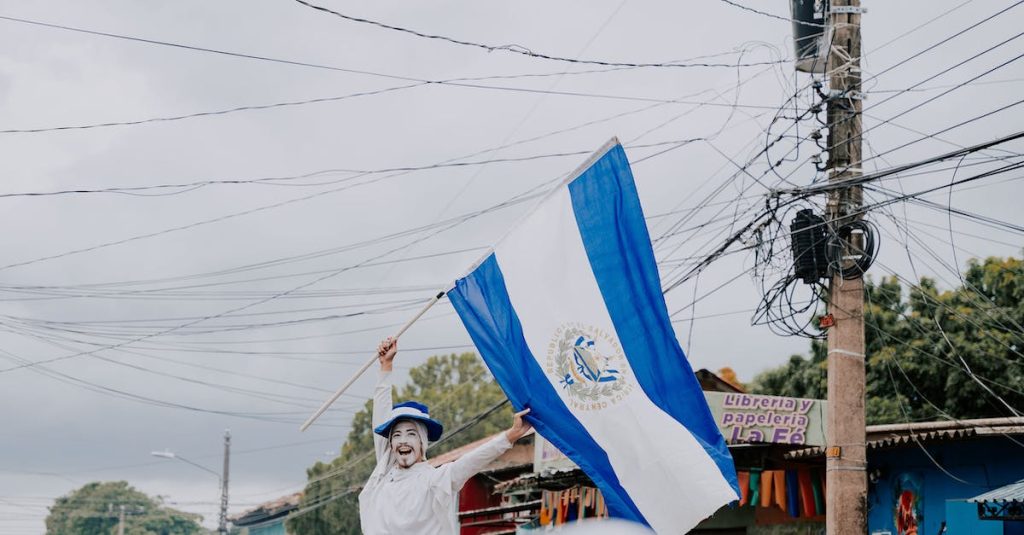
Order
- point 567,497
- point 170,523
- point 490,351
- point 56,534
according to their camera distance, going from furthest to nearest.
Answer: point 170,523 < point 56,534 < point 567,497 < point 490,351

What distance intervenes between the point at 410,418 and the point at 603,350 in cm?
110

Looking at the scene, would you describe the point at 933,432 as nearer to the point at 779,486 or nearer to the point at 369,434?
the point at 779,486

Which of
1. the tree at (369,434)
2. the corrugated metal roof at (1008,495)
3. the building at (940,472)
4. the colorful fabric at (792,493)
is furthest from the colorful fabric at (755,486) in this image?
the tree at (369,434)

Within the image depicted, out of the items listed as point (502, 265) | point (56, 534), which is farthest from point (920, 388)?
point (56, 534)

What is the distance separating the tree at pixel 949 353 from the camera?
66.7 ft

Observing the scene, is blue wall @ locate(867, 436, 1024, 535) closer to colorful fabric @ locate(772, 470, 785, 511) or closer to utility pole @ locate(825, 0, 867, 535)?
colorful fabric @ locate(772, 470, 785, 511)

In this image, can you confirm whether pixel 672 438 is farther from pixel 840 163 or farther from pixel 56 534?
pixel 56 534

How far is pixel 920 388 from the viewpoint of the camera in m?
21.7

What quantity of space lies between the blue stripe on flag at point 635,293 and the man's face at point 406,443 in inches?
48.2

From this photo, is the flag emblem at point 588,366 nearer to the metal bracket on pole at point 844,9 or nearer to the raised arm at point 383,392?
the raised arm at point 383,392

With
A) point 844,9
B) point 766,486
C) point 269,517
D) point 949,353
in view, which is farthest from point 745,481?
point 269,517

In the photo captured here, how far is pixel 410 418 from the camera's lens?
6.25 metres

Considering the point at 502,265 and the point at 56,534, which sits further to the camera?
the point at 56,534

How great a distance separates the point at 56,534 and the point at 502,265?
94984 millimetres
